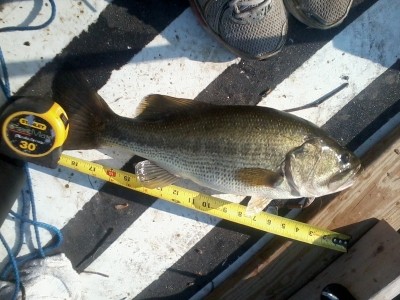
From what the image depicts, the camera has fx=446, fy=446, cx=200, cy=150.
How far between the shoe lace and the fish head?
74cm

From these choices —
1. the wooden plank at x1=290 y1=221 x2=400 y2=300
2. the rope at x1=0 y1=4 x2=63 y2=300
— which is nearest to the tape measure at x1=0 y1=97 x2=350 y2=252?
the wooden plank at x1=290 y1=221 x2=400 y2=300

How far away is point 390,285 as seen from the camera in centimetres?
248

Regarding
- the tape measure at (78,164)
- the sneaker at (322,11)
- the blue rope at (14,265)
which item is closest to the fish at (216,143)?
the tape measure at (78,164)

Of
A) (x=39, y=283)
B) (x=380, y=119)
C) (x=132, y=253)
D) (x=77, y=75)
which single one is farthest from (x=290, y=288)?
(x=77, y=75)

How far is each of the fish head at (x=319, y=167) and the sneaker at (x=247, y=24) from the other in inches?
24.4

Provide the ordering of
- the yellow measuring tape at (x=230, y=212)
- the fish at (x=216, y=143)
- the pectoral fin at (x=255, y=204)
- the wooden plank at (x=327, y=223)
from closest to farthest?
the fish at (x=216, y=143) < the pectoral fin at (x=255, y=204) < the yellow measuring tape at (x=230, y=212) < the wooden plank at (x=327, y=223)

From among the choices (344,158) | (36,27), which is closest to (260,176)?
(344,158)

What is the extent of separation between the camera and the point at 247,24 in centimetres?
240

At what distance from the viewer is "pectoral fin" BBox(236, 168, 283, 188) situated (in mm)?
2223

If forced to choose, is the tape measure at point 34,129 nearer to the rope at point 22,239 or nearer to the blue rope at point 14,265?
the rope at point 22,239

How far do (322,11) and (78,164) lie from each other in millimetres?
1609

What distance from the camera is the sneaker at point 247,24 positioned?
2361 mm

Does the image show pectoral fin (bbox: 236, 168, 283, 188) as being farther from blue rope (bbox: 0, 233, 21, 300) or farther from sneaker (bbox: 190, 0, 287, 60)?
blue rope (bbox: 0, 233, 21, 300)

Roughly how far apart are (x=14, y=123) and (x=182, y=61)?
975mm
